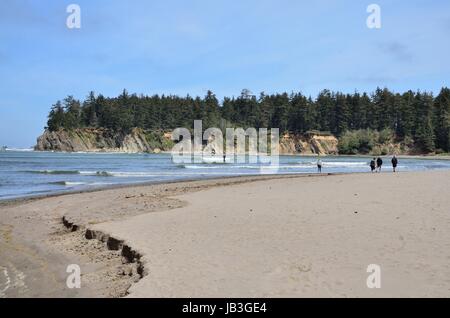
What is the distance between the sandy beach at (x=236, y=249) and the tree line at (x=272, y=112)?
449 feet

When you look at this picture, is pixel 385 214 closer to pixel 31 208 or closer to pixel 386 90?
pixel 31 208

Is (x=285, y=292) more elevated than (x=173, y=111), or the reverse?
(x=173, y=111)

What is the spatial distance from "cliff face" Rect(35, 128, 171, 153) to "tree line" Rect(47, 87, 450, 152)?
10.1ft

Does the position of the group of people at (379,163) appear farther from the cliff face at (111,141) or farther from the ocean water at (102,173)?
the cliff face at (111,141)

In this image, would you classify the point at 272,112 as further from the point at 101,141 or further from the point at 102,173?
the point at 102,173

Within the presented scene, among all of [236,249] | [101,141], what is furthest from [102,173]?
[101,141]

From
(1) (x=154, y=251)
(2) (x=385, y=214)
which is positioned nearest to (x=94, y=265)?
(1) (x=154, y=251)

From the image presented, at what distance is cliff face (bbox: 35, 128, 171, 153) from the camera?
167625 mm

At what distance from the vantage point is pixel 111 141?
17238 cm

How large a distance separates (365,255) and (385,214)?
5146mm

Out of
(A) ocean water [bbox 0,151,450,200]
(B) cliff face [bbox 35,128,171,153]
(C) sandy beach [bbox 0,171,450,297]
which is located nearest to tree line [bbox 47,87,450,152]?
(B) cliff face [bbox 35,128,171,153]

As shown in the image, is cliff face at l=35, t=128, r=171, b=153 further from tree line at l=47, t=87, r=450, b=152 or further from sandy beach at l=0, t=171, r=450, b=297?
sandy beach at l=0, t=171, r=450, b=297

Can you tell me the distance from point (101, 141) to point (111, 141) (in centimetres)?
385

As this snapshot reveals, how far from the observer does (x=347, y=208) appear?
14883mm
